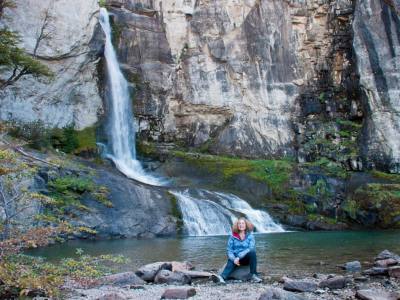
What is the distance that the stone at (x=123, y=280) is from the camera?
31.7ft

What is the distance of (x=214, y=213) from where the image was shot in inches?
945

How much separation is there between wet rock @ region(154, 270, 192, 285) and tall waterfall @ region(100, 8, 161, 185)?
19.5 metres

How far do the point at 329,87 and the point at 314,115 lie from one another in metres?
2.57

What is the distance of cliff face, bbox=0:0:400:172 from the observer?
32156 millimetres

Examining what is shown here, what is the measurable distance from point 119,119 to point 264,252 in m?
19.4

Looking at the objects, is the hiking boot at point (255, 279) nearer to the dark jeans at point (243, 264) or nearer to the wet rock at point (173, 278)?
the dark jeans at point (243, 264)

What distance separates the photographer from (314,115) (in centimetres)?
3572

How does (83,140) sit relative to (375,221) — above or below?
above

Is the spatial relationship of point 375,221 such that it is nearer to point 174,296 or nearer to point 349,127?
point 349,127

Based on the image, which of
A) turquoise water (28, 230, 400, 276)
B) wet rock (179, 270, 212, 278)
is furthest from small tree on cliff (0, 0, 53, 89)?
wet rock (179, 270, 212, 278)

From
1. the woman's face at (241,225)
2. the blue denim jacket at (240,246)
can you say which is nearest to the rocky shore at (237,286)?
the blue denim jacket at (240,246)

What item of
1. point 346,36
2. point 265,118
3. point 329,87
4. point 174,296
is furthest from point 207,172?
point 174,296

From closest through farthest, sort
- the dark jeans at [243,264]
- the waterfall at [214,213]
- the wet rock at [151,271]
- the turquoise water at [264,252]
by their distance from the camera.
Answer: the dark jeans at [243,264]
the wet rock at [151,271]
the turquoise water at [264,252]
the waterfall at [214,213]

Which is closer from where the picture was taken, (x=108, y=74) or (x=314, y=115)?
(x=108, y=74)
